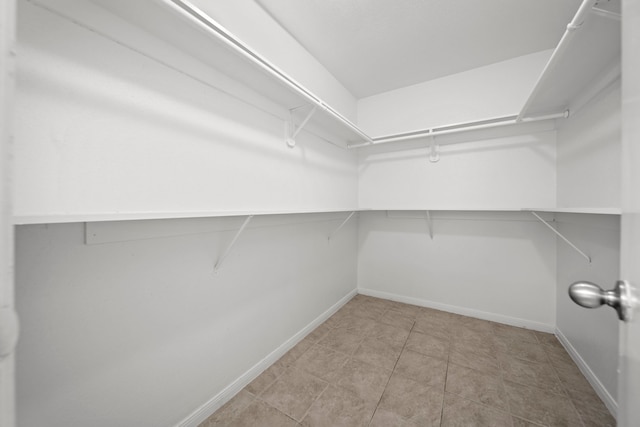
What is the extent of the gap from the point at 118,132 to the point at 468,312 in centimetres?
304

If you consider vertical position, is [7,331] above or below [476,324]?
above

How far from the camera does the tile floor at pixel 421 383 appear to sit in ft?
4.00

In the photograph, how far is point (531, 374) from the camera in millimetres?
1495

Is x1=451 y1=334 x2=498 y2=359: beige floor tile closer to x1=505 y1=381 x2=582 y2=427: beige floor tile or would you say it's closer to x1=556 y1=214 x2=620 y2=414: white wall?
x1=505 y1=381 x2=582 y2=427: beige floor tile

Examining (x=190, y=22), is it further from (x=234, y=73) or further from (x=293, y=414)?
(x=293, y=414)

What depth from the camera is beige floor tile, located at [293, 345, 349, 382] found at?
1.53 metres

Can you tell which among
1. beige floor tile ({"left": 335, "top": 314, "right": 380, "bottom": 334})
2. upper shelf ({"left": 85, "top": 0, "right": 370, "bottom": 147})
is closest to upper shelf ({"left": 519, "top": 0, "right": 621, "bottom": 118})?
upper shelf ({"left": 85, "top": 0, "right": 370, "bottom": 147})

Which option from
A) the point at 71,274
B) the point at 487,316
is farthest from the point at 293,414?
the point at 487,316

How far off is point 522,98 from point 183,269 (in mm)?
2940

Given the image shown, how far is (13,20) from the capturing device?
1.01ft

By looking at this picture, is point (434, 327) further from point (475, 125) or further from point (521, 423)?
point (475, 125)

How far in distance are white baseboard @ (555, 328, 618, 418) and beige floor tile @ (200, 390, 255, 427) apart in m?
1.81

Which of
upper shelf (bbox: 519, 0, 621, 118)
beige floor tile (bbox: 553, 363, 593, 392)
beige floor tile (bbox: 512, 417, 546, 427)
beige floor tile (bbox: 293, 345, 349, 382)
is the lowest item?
beige floor tile (bbox: 512, 417, 546, 427)

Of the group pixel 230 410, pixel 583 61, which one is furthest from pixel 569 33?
pixel 230 410
